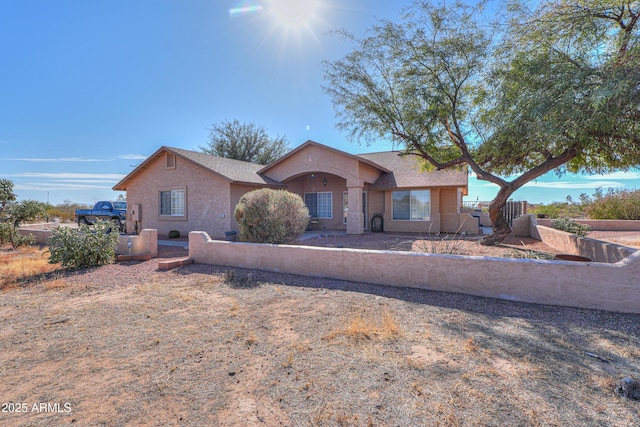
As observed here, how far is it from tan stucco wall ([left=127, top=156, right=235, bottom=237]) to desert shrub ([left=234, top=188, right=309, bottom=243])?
18.2 ft

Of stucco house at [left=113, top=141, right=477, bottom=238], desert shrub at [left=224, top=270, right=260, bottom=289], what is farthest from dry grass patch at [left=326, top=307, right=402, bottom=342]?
stucco house at [left=113, top=141, right=477, bottom=238]

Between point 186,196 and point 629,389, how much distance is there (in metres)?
16.9

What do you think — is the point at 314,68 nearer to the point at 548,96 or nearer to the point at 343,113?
the point at 343,113

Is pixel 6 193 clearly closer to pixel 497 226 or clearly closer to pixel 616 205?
pixel 497 226

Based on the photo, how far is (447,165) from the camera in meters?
12.2

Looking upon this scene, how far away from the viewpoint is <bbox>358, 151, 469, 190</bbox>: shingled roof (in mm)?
15789

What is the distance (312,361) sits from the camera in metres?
3.51

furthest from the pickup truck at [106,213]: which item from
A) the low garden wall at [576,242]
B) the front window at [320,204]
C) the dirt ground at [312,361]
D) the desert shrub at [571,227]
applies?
the desert shrub at [571,227]

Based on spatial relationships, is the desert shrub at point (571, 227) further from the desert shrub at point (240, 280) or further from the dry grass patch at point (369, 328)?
the desert shrub at point (240, 280)

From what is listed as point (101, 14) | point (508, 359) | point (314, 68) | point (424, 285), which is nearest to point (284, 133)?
point (314, 68)

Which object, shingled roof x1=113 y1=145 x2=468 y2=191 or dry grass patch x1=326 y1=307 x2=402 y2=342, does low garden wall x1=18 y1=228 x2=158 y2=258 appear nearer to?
shingled roof x1=113 y1=145 x2=468 y2=191

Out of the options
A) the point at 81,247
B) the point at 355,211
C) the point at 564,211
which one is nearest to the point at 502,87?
the point at 355,211

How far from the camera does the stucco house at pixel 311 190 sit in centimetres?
1555

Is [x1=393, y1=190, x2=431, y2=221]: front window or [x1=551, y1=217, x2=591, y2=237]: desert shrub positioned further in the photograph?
[x1=393, y1=190, x2=431, y2=221]: front window
